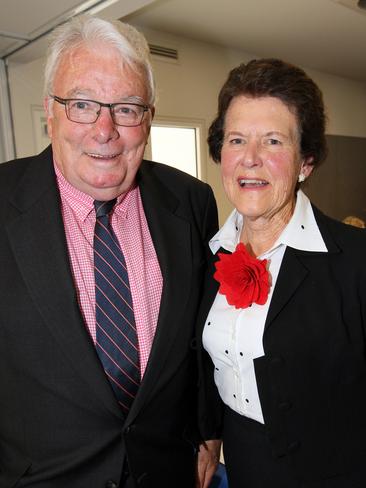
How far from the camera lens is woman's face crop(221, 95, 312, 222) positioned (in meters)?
1.23

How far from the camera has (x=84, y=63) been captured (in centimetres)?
114

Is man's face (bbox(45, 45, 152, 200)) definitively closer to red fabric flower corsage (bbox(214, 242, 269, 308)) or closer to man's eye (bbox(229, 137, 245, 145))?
man's eye (bbox(229, 137, 245, 145))

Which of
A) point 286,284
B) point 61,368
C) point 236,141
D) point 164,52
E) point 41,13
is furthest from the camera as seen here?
point 164,52

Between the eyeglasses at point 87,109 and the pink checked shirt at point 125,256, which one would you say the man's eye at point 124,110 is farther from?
the pink checked shirt at point 125,256

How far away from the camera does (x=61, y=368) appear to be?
1.08 metres

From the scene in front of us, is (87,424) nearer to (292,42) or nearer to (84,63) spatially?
(84,63)

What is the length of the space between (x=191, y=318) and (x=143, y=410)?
31cm

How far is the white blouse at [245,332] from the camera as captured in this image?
122 centimetres

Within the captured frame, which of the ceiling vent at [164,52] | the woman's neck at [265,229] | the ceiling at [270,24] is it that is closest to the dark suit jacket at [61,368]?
the woman's neck at [265,229]

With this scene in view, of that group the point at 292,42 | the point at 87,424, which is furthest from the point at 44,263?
the point at 292,42

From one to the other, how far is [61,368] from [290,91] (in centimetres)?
101

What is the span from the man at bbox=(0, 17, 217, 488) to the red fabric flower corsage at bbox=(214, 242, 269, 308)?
0.41ft

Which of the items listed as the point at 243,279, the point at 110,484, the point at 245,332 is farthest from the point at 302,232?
the point at 110,484

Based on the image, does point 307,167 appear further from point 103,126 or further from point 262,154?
point 103,126
